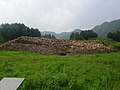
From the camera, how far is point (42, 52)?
23.4 meters

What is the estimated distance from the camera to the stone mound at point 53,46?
78.7ft

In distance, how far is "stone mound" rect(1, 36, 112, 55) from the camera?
78.7 feet

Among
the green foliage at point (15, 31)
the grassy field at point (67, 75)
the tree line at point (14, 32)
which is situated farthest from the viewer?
the green foliage at point (15, 31)

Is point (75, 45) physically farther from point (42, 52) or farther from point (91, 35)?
point (91, 35)

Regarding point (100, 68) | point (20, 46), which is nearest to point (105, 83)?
point (100, 68)

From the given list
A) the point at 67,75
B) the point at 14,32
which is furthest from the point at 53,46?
the point at 14,32

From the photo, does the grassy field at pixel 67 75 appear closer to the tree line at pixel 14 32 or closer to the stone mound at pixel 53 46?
the stone mound at pixel 53 46

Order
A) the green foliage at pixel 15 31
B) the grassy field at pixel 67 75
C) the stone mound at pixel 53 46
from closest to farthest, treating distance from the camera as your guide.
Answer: the grassy field at pixel 67 75, the stone mound at pixel 53 46, the green foliage at pixel 15 31

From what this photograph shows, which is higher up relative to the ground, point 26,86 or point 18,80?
point 18,80

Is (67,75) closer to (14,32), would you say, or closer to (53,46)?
(53,46)

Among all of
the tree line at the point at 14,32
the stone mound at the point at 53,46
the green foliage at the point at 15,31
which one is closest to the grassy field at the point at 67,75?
the stone mound at the point at 53,46

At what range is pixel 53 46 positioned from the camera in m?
26.2

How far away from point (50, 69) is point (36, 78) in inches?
99.5

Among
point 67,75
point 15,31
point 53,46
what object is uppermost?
point 15,31
